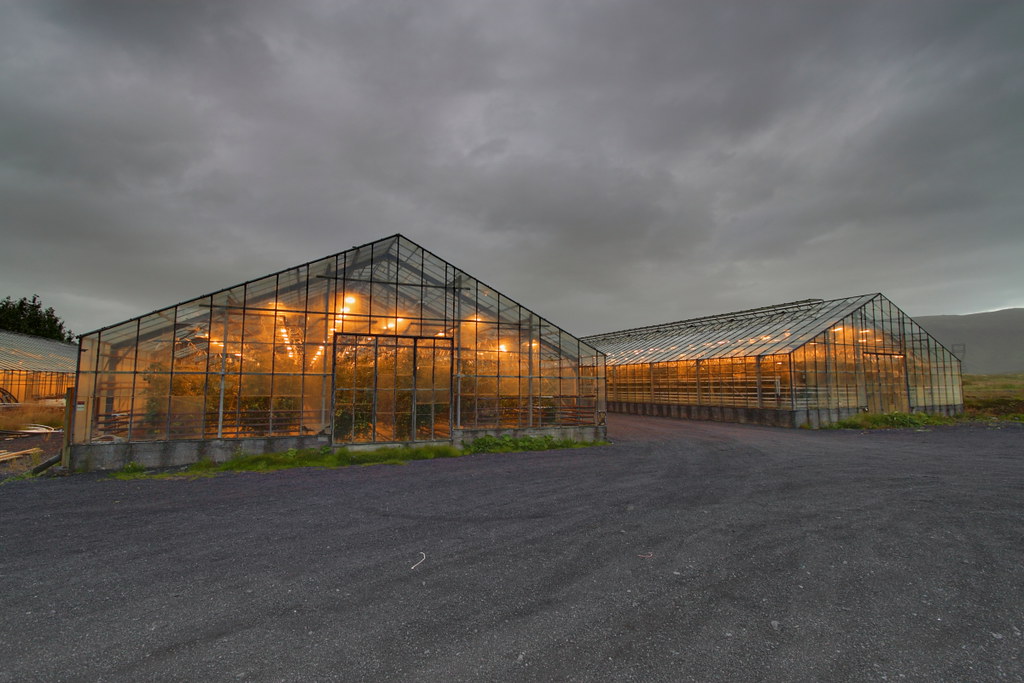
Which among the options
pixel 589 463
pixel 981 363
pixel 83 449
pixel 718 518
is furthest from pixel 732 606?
pixel 981 363

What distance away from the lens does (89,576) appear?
20.0 feet

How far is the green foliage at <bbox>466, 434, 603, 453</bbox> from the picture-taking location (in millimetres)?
16828

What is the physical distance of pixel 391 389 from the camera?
647 inches

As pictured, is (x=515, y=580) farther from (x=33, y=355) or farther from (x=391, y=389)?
(x=33, y=355)

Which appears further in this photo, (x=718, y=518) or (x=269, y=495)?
(x=269, y=495)

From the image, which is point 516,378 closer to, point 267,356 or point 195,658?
point 267,356

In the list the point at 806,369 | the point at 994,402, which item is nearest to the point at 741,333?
the point at 806,369

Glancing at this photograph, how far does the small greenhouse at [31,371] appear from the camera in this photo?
30531 mm

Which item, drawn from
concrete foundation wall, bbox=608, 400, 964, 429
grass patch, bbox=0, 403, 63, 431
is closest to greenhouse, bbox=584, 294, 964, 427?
concrete foundation wall, bbox=608, 400, 964, 429

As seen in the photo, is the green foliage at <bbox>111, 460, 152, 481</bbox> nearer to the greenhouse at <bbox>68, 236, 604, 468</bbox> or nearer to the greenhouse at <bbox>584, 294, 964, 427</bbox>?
the greenhouse at <bbox>68, 236, 604, 468</bbox>

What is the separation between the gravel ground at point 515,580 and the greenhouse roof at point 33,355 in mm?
29555

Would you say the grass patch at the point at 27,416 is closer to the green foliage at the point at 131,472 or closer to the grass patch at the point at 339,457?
the green foliage at the point at 131,472

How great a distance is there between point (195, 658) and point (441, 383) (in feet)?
42.3

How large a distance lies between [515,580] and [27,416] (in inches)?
1164
